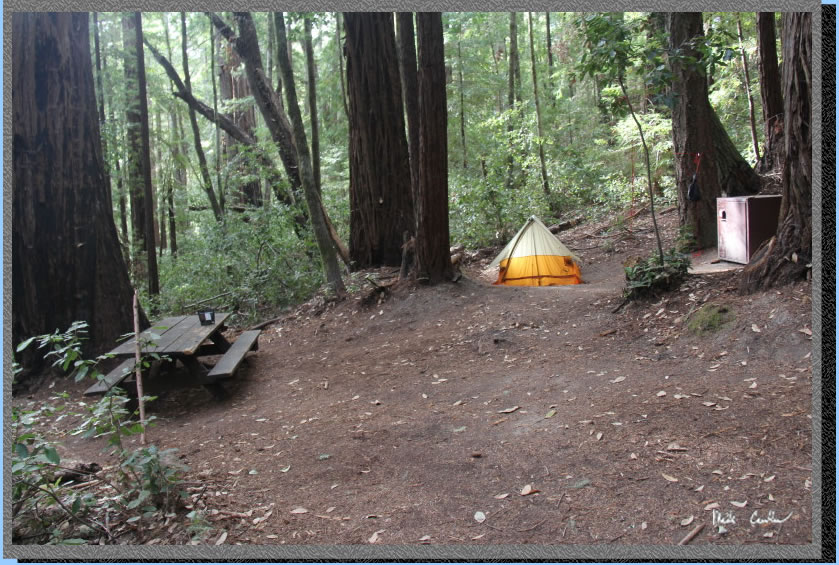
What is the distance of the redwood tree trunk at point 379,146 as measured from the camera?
361 inches

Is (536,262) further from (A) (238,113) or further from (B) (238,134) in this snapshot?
(A) (238,113)

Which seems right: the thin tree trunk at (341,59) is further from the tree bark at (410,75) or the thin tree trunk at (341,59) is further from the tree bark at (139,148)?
the tree bark at (139,148)

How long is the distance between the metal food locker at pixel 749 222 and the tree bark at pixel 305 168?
16.7 feet

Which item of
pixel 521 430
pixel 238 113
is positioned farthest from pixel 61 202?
pixel 238 113

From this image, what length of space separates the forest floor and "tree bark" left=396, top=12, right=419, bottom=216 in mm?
2447

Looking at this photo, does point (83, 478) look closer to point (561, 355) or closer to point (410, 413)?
point (410, 413)

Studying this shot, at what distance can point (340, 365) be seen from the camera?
6043 mm

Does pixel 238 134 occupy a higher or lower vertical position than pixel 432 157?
higher

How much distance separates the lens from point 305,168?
799 cm

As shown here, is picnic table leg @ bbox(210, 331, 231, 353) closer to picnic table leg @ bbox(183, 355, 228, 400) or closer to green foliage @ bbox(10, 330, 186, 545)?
picnic table leg @ bbox(183, 355, 228, 400)

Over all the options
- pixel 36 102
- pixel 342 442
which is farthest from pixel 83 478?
pixel 36 102

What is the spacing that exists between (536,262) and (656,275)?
4.04m
